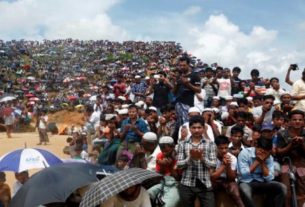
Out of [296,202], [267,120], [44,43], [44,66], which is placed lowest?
[296,202]

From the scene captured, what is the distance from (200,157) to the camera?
5492mm

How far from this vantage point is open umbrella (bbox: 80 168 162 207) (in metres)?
4.14

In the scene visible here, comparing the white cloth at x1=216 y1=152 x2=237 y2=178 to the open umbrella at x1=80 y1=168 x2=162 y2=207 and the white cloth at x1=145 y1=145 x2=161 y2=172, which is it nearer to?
the white cloth at x1=145 y1=145 x2=161 y2=172

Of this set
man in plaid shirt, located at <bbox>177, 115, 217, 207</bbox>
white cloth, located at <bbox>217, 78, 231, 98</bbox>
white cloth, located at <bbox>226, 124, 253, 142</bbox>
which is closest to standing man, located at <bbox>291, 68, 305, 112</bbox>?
white cloth, located at <bbox>226, 124, 253, 142</bbox>

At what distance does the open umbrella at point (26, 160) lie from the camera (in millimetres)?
6008

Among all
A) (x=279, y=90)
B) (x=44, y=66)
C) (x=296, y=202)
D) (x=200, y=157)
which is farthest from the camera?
(x=44, y=66)

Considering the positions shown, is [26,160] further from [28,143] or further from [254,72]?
[28,143]

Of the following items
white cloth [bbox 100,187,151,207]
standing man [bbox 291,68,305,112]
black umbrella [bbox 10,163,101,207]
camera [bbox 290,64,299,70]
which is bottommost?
white cloth [bbox 100,187,151,207]

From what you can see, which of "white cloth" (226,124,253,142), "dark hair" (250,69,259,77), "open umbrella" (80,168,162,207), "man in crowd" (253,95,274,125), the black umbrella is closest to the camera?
"open umbrella" (80,168,162,207)

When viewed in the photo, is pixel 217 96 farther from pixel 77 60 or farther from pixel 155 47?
pixel 155 47

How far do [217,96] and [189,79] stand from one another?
2.35 meters

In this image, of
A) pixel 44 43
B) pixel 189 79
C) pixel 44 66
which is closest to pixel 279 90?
pixel 189 79

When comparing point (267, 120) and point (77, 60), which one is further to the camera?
point (77, 60)

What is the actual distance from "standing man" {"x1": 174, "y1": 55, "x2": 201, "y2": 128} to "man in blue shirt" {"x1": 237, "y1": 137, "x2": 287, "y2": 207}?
6.35 feet
